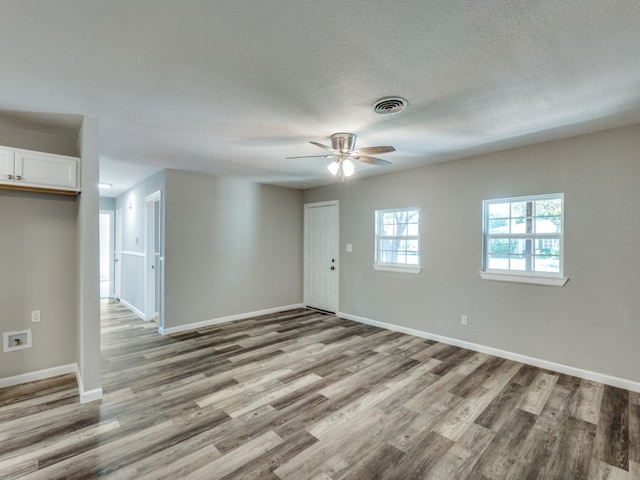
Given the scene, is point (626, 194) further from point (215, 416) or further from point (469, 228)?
point (215, 416)

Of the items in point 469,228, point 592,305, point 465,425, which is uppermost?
point 469,228

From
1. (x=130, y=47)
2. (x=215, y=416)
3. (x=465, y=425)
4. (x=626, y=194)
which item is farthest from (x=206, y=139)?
(x=626, y=194)

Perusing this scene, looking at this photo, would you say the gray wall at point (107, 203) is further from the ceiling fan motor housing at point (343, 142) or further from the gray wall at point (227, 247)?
the ceiling fan motor housing at point (343, 142)

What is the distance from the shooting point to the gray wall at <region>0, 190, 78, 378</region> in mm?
2953

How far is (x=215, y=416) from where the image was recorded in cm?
247

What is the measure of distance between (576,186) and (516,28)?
2.38m

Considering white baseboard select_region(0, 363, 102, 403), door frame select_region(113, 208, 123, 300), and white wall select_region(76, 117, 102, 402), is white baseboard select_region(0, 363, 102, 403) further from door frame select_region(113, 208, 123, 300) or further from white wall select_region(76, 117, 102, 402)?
door frame select_region(113, 208, 123, 300)

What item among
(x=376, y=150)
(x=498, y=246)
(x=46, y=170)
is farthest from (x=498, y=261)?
(x=46, y=170)

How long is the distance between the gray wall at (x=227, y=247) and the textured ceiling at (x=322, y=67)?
Result: 5.94 ft

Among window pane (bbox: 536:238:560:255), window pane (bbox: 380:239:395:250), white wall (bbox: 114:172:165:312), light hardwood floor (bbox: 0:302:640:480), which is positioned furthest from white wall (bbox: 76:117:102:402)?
window pane (bbox: 536:238:560:255)

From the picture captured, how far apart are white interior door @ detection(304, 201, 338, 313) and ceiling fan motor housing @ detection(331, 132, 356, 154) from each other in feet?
8.37

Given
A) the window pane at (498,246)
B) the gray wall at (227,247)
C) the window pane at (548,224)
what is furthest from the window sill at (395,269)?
the gray wall at (227,247)

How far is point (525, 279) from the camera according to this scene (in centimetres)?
351

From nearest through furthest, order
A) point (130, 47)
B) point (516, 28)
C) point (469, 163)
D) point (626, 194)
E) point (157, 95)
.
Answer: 1. point (516, 28)
2. point (130, 47)
3. point (157, 95)
4. point (626, 194)
5. point (469, 163)
